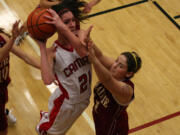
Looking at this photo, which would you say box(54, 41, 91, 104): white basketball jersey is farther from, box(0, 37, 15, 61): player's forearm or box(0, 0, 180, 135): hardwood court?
box(0, 0, 180, 135): hardwood court

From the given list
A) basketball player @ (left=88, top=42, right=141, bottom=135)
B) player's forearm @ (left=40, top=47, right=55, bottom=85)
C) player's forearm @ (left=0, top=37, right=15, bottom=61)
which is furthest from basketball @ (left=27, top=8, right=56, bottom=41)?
basketball player @ (left=88, top=42, right=141, bottom=135)

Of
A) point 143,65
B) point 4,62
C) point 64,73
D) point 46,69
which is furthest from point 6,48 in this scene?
point 143,65

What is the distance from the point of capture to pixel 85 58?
10.4 feet

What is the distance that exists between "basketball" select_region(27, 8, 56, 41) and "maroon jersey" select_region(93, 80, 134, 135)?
3.03 ft

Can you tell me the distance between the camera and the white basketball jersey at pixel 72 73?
3.09 m

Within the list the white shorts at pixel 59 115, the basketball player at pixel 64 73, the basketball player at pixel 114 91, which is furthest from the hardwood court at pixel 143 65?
the basketball player at pixel 114 91

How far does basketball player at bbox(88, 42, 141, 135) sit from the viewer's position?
2.82 m

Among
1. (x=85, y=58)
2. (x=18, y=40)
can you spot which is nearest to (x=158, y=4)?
(x=18, y=40)

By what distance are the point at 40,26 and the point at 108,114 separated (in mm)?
1293

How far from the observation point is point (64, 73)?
10.3 feet

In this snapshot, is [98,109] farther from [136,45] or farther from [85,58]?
[136,45]

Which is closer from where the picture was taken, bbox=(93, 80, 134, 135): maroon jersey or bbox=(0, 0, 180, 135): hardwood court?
bbox=(93, 80, 134, 135): maroon jersey

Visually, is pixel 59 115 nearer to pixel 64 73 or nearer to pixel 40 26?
pixel 64 73

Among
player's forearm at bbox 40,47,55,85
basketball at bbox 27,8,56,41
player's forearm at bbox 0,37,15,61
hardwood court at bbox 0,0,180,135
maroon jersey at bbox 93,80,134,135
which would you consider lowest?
hardwood court at bbox 0,0,180,135
